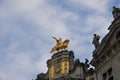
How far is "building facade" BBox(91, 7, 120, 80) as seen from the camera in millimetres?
34031

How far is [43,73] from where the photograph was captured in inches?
2522

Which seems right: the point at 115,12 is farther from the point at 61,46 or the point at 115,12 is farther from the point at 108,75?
the point at 61,46

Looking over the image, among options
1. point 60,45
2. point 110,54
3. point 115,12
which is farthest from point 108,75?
point 60,45

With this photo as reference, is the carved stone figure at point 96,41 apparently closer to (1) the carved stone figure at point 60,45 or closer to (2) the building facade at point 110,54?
(2) the building facade at point 110,54

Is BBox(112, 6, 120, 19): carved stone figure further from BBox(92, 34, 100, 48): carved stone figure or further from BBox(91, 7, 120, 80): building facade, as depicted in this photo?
BBox(92, 34, 100, 48): carved stone figure

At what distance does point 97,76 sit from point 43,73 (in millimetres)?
27974

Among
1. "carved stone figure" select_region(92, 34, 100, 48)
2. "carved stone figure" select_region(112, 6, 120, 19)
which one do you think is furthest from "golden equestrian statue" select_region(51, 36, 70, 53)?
"carved stone figure" select_region(112, 6, 120, 19)

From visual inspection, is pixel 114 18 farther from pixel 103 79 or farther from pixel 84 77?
pixel 84 77

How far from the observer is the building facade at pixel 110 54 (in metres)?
34.0

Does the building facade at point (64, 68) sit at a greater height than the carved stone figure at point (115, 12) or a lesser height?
greater

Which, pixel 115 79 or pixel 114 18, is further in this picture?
pixel 114 18

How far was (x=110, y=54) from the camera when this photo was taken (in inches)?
1394

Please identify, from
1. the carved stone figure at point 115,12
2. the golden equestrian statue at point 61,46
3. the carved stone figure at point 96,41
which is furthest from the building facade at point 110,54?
the golden equestrian statue at point 61,46

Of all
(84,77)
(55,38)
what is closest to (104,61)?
(84,77)
